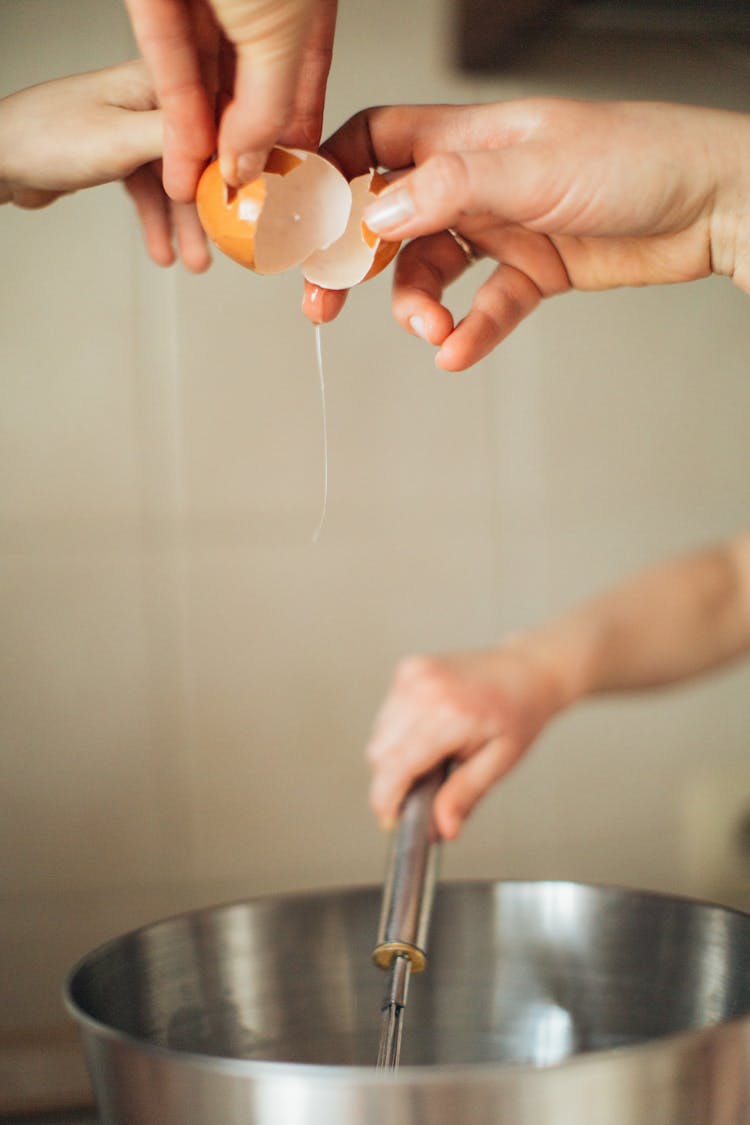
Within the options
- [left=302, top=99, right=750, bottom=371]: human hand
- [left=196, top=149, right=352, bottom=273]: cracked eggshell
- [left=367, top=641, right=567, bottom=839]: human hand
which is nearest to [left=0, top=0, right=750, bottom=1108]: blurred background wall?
[left=302, top=99, right=750, bottom=371]: human hand

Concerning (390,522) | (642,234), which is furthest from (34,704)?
(642,234)

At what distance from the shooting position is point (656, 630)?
64 centimetres

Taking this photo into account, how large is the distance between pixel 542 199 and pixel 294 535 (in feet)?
1.49

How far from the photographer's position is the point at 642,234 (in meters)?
0.69

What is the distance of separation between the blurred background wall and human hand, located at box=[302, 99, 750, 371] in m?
0.24

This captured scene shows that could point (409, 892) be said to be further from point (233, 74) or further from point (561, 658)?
point (233, 74)

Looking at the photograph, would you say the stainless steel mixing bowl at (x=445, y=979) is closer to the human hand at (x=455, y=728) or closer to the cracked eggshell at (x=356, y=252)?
the human hand at (x=455, y=728)

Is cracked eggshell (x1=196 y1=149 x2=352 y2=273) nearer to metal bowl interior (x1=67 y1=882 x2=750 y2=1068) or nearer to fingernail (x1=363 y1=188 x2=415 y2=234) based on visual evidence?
fingernail (x1=363 y1=188 x2=415 y2=234)

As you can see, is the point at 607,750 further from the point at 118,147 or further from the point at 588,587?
the point at 118,147

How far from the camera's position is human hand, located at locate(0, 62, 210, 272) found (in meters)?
0.66

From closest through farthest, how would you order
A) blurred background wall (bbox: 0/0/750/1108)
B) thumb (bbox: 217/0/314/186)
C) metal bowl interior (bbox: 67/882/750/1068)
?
thumb (bbox: 217/0/314/186)
metal bowl interior (bbox: 67/882/750/1068)
blurred background wall (bbox: 0/0/750/1108)

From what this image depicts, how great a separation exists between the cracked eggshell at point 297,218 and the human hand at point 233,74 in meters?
0.02

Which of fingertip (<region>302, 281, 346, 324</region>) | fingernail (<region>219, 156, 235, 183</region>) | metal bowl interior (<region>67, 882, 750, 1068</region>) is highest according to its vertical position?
fingernail (<region>219, 156, 235, 183</region>)

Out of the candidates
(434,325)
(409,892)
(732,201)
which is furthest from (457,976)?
(732,201)
